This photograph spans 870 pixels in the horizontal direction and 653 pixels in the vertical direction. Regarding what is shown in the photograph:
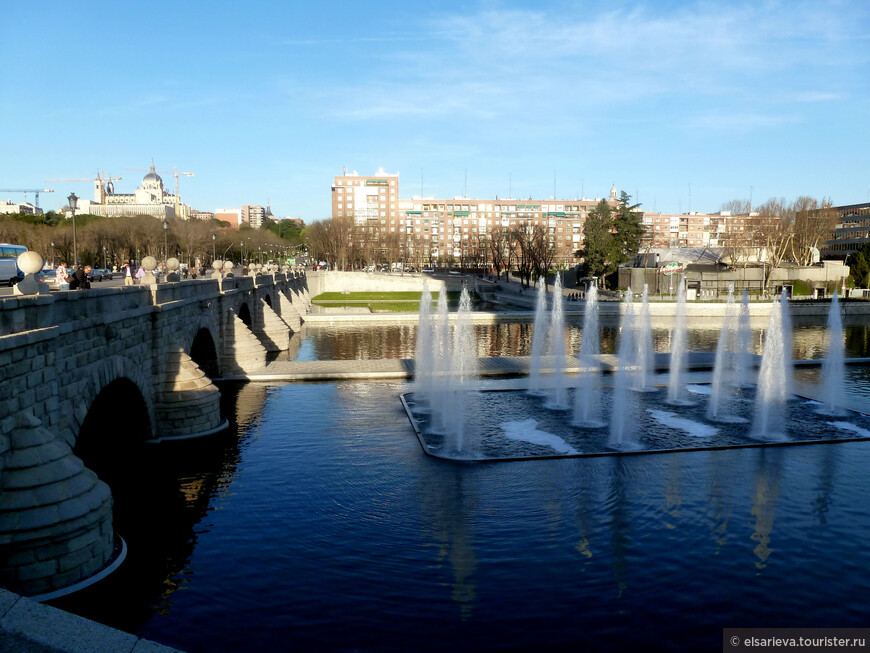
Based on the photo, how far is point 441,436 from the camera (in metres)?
19.4

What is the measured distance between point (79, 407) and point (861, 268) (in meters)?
80.3

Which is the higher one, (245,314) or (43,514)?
(245,314)

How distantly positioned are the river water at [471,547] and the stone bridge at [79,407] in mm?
947

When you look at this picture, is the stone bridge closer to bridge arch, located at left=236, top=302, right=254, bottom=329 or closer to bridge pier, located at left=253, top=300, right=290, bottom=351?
bridge arch, located at left=236, top=302, right=254, bottom=329

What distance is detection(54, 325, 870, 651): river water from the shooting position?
33.1 feet

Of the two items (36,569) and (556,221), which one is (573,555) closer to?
(36,569)

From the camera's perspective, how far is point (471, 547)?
12445 millimetres

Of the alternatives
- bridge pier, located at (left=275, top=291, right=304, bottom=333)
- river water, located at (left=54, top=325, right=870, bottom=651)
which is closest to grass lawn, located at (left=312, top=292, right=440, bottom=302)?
bridge pier, located at (left=275, top=291, right=304, bottom=333)

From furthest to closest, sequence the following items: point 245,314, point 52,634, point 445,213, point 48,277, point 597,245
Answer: point 445,213 < point 597,245 < point 48,277 < point 245,314 < point 52,634

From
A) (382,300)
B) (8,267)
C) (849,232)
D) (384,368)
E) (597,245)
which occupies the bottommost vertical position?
(384,368)

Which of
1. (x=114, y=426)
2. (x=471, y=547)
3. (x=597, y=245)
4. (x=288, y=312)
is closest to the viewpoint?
(x=471, y=547)

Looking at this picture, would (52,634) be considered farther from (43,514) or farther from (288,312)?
(288,312)

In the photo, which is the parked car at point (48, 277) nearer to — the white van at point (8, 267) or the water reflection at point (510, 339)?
the white van at point (8, 267)

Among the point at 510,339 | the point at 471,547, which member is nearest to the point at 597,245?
the point at 510,339
